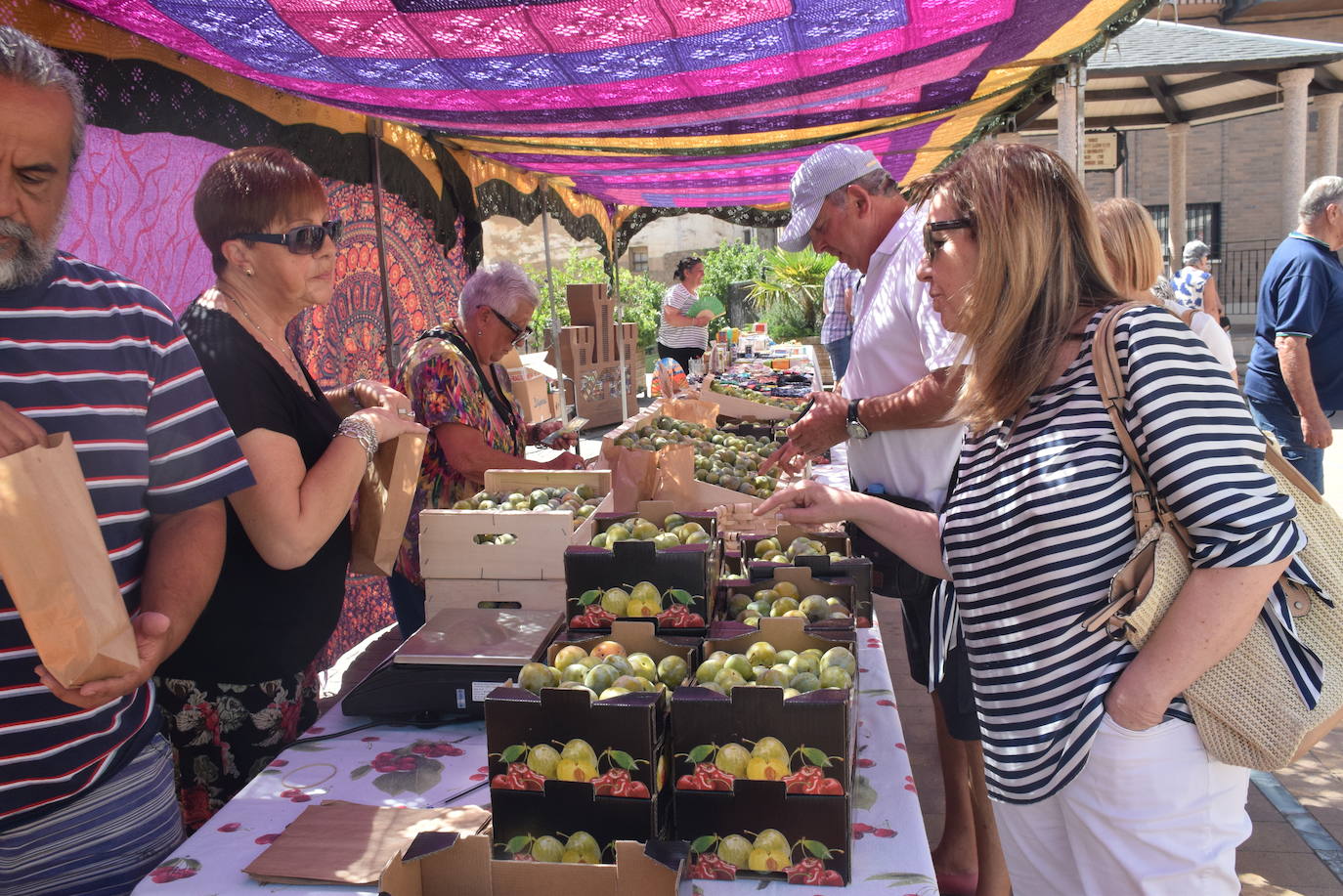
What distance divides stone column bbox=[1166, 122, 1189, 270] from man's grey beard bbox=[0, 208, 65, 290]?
49.6 feet

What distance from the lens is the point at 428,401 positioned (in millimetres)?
3084

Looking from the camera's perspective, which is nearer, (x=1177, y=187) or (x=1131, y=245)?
(x=1131, y=245)

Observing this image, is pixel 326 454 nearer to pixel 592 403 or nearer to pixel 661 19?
pixel 661 19

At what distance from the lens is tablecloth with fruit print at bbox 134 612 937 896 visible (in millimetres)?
1375

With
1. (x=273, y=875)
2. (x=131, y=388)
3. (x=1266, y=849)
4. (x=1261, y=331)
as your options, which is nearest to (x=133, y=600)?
(x=131, y=388)

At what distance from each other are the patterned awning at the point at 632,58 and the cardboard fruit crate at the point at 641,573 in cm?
143

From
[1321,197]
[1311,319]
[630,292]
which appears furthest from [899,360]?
[630,292]

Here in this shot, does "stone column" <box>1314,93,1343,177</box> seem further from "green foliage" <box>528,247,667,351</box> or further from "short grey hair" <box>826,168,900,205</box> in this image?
"short grey hair" <box>826,168,900,205</box>

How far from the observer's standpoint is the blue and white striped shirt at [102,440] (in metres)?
1.38

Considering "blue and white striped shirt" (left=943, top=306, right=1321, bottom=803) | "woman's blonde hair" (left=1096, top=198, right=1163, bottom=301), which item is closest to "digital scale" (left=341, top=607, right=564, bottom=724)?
"blue and white striped shirt" (left=943, top=306, right=1321, bottom=803)

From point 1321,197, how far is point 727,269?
17.1 meters

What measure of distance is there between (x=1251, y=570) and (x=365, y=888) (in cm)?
131

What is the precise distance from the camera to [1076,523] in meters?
1.35

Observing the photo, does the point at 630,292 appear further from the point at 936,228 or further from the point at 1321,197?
the point at 936,228
